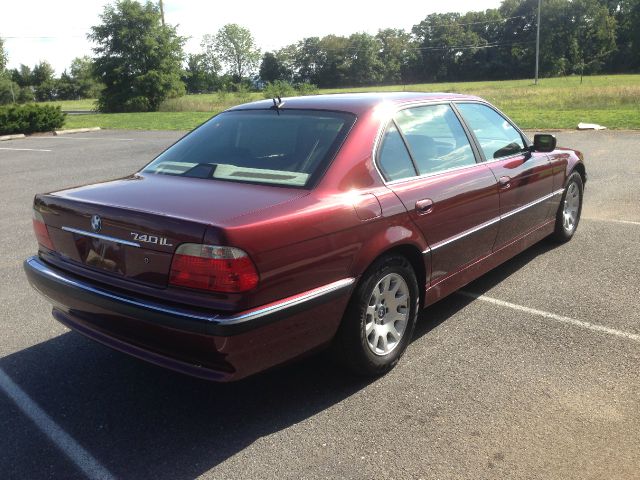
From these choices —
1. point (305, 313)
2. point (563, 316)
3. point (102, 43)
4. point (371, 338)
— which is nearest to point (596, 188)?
point (563, 316)

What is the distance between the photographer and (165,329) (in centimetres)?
267

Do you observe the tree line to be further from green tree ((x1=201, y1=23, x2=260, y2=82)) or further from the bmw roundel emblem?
the bmw roundel emblem

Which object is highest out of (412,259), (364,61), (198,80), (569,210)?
(364,61)

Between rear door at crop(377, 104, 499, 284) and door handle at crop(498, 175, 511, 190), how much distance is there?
0.10m

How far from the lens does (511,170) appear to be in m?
4.57

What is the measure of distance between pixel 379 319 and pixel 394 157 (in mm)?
1001

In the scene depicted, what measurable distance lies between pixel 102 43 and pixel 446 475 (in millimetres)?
53485

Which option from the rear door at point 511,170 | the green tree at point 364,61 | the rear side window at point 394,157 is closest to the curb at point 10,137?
the rear door at point 511,170

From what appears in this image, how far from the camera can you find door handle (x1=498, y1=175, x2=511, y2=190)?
4.38 metres

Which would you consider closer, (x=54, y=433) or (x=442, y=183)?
(x=54, y=433)

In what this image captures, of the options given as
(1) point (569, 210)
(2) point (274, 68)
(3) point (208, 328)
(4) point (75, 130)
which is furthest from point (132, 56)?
(2) point (274, 68)

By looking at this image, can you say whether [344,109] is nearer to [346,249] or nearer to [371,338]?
[346,249]

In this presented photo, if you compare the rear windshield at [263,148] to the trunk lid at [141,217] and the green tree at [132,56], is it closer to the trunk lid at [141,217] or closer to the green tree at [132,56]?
the trunk lid at [141,217]

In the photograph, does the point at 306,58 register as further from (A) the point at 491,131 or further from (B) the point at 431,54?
(A) the point at 491,131
